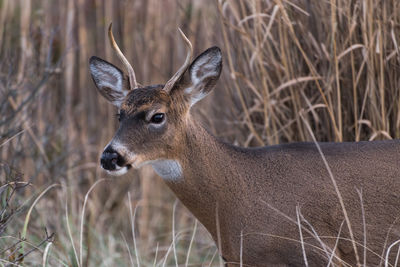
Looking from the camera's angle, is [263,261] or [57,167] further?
[57,167]

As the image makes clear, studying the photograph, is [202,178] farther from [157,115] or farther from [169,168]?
[157,115]

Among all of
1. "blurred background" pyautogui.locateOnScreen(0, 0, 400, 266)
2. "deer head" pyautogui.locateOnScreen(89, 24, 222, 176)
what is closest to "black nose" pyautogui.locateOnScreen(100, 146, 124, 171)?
"deer head" pyautogui.locateOnScreen(89, 24, 222, 176)

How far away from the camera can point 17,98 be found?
534 cm

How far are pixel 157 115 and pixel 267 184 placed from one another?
2.01 feet

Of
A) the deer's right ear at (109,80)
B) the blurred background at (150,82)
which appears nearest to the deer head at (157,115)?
→ the deer's right ear at (109,80)

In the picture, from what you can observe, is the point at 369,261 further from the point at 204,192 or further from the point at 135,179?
the point at 135,179

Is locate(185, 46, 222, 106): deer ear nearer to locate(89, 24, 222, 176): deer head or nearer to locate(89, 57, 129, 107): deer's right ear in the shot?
locate(89, 24, 222, 176): deer head

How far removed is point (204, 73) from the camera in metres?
3.44

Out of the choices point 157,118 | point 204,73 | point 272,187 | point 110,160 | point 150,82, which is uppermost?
point 204,73

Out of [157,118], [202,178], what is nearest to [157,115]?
[157,118]

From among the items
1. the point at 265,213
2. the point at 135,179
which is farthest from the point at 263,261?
the point at 135,179

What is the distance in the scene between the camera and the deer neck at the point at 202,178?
3.25 metres

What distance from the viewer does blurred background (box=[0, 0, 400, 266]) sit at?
12.5ft

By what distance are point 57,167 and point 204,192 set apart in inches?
109
